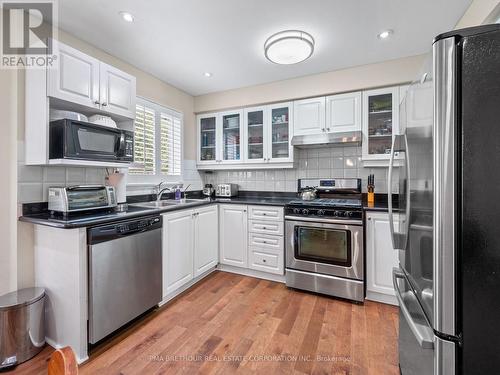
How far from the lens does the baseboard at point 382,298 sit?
2.36 metres

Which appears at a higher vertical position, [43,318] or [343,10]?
[343,10]

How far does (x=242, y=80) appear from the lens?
3156 millimetres

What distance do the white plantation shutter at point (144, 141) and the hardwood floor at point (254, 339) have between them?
159 centimetres

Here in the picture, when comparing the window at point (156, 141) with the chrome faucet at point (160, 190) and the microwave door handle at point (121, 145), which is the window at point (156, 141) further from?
the microwave door handle at point (121, 145)

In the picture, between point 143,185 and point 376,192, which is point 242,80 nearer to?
point 143,185

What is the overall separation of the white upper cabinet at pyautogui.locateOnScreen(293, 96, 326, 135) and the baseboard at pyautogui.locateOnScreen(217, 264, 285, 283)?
184 cm

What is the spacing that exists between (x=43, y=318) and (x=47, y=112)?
150 centimetres

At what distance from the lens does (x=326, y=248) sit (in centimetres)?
253

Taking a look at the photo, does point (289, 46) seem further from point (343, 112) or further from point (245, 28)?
point (343, 112)

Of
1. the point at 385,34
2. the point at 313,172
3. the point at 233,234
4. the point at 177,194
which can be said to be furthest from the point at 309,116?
the point at 177,194

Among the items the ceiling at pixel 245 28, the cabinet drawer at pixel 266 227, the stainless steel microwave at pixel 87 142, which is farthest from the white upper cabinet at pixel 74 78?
the cabinet drawer at pixel 266 227

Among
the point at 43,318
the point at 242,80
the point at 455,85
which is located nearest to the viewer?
the point at 455,85

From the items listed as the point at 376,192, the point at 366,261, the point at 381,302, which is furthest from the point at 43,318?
the point at 376,192

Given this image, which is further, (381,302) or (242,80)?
(242,80)
